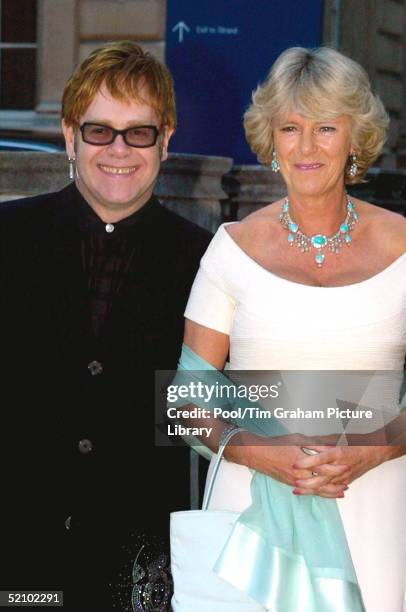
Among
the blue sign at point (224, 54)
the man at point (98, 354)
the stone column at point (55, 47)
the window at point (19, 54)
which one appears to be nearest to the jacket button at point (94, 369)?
the man at point (98, 354)

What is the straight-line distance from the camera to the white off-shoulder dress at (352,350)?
3521 millimetres

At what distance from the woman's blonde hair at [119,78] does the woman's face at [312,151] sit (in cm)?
48

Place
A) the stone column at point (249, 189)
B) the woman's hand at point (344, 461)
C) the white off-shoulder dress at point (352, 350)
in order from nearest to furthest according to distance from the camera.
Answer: the woman's hand at point (344, 461), the white off-shoulder dress at point (352, 350), the stone column at point (249, 189)

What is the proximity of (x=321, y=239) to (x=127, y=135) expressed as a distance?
2.20ft

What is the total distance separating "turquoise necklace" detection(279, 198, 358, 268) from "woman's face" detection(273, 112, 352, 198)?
0.10 metres

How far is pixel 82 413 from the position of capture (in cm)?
400

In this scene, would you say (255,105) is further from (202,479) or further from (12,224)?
(202,479)

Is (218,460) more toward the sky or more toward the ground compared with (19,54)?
more toward the ground

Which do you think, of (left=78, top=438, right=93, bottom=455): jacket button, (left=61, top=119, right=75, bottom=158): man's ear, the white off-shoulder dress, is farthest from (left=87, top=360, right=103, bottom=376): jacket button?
(left=61, top=119, right=75, bottom=158): man's ear

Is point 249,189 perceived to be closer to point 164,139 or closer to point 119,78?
point 164,139

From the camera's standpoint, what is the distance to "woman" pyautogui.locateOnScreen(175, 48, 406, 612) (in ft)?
Result: 11.4

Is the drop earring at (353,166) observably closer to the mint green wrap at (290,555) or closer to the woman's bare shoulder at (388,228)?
the woman's bare shoulder at (388,228)

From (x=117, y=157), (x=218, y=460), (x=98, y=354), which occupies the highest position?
(x=117, y=157)

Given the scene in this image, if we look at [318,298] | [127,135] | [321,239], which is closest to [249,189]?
[127,135]
